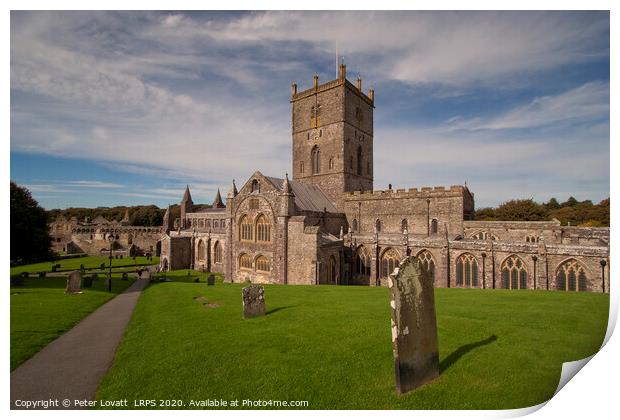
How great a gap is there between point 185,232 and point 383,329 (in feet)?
116

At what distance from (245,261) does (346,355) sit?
747 inches

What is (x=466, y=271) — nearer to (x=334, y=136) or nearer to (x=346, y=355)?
(x=346, y=355)

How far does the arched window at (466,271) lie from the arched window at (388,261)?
14.2 ft

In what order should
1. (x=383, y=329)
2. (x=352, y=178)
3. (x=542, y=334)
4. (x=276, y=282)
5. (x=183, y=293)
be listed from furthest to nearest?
(x=352, y=178)
(x=276, y=282)
(x=183, y=293)
(x=383, y=329)
(x=542, y=334)

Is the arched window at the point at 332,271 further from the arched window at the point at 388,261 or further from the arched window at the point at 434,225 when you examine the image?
the arched window at the point at 434,225

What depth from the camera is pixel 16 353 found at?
7.73m

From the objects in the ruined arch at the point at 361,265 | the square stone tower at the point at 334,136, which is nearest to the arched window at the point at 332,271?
the ruined arch at the point at 361,265

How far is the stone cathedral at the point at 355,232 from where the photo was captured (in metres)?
18.5

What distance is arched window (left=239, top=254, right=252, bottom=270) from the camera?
24139 mm

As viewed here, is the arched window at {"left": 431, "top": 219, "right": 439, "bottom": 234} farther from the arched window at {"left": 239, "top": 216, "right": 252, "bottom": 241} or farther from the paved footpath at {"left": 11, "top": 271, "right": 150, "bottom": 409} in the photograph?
the paved footpath at {"left": 11, "top": 271, "right": 150, "bottom": 409}

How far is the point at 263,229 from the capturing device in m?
23.2

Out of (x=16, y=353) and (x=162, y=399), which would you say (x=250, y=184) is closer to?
(x=16, y=353)

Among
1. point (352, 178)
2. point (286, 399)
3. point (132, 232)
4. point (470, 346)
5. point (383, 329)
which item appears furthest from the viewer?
point (132, 232)

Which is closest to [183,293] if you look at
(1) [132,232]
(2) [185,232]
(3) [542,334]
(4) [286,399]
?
(4) [286,399]
